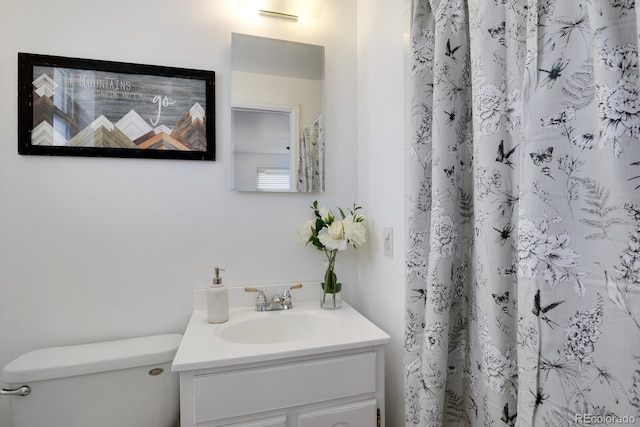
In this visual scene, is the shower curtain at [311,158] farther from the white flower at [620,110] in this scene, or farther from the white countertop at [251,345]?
the white flower at [620,110]

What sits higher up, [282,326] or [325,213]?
[325,213]

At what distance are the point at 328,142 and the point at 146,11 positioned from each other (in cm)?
93

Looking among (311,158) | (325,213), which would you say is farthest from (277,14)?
(325,213)

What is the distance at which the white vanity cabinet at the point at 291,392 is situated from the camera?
86cm

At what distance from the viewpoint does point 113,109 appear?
1.22 m

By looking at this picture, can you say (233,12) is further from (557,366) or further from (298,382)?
(557,366)

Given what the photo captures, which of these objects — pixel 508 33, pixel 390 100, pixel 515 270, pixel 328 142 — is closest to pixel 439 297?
pixel 515 270

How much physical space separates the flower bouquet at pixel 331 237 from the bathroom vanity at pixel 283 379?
0.23 m

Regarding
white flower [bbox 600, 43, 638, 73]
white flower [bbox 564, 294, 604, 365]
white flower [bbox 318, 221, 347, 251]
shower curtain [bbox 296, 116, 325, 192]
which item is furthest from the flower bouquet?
white flower [bbox 600, 43, 638, 73]

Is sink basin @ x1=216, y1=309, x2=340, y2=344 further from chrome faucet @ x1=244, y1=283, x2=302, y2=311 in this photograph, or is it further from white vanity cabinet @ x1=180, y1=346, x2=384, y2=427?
white vanity cabinet @ x1=180, y1=346, x2=384, y2=427

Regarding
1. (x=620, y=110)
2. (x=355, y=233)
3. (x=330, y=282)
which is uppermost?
(x=620, y=110)

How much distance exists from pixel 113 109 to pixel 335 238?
1028mm

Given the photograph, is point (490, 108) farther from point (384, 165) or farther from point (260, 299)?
point (260, 299)

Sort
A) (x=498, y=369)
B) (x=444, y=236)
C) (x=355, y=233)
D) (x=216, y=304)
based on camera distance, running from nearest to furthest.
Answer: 1. (x=498, y=369)
2. (x=444, y=236)
3. (x=216, y=304)
4. (x=355, y=233)
